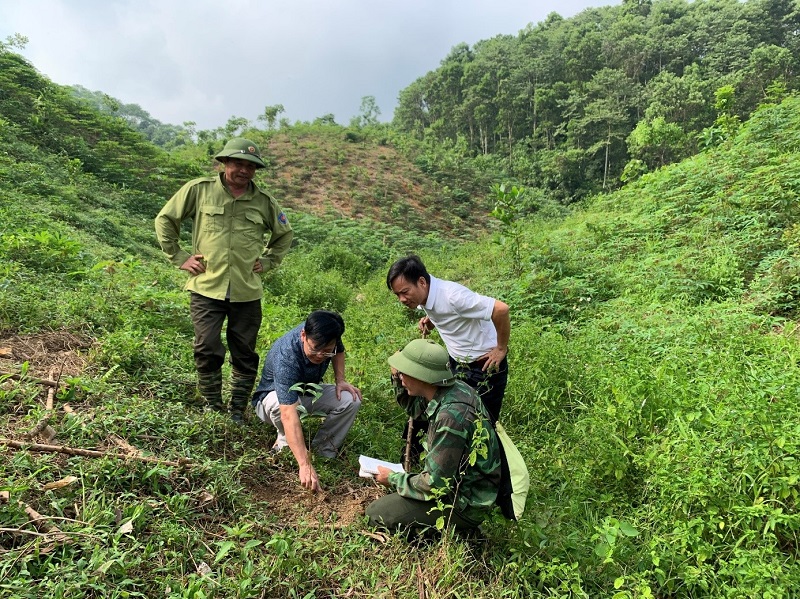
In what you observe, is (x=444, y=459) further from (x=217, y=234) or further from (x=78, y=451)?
(x=217, y=234)

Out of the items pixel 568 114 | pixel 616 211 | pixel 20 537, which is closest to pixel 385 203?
pixel 616 211

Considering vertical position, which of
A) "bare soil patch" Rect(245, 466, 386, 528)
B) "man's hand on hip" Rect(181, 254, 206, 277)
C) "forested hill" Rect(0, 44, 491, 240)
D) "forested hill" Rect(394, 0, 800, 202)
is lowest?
"bare soil patch" Rect(245, 466, 386, 528)

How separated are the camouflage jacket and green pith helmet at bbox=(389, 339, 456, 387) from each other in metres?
0.13

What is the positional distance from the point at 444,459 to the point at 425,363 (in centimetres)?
48

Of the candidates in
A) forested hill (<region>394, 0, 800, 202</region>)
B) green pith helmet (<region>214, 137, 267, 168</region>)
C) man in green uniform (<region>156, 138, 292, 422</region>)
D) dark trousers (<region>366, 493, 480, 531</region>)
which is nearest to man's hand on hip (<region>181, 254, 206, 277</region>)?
man in green uniform (<region>156, 138, 292, 422</region>)

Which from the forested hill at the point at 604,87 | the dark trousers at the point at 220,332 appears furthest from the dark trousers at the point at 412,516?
the forested hill at the point at 604,87

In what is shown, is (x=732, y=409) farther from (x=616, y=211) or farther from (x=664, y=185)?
(x=616, y=211)

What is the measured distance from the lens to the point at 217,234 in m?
3.04

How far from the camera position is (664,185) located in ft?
31.2

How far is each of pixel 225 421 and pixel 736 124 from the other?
47.0 feet

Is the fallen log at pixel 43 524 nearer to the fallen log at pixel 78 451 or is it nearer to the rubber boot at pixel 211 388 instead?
the fallen log at pixel 78 451

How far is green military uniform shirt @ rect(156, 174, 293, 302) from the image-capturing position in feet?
9.90

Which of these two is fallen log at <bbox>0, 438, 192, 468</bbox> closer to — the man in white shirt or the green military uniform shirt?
the green military uniform shirt

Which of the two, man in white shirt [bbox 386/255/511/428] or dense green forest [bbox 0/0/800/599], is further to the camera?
man in white shirt [bbox 386/255/511/428]
